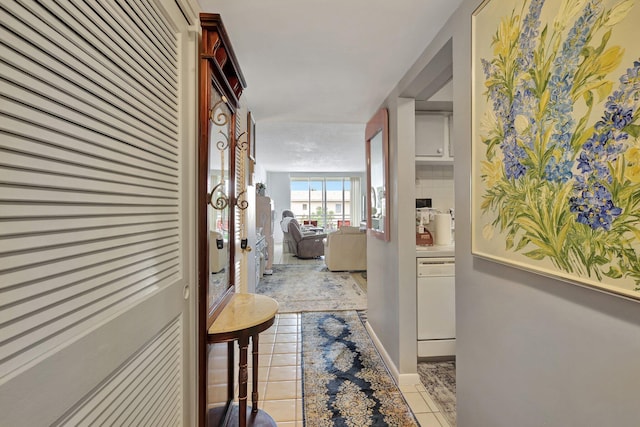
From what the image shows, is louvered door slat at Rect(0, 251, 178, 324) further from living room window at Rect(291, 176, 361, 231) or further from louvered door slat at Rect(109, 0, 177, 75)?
living room window at Rect(291, 176, 361, 231)

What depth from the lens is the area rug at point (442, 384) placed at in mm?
1961

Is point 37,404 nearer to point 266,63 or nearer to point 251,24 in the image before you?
point 251,24

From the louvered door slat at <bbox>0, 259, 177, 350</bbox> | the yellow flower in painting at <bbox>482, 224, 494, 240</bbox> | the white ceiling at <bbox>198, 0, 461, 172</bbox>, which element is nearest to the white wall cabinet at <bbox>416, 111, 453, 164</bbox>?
the white ceiling at <bbox>198, 0, 461, 172</bbox>

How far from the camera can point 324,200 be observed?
34.8 ft

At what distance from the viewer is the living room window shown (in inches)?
416

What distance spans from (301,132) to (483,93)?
145 inches

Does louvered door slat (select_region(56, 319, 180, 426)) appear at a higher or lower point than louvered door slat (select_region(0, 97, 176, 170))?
lower

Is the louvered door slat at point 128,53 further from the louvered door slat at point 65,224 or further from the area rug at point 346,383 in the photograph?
the area rug at point 346,383

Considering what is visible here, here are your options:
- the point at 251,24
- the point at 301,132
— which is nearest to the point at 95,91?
the point at 251,24

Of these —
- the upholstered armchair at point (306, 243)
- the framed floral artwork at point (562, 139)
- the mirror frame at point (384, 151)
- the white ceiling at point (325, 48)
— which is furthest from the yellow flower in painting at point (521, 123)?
the upholstered armchair at point (306, 243)

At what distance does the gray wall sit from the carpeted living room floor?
0.68m

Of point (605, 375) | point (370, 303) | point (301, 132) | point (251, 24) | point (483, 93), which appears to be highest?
point (301, 132)

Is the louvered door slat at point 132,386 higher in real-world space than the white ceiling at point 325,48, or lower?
lower

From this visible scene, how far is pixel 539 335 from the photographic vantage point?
963mm
